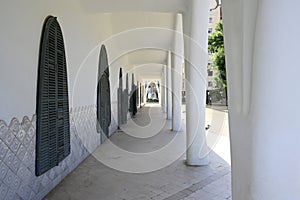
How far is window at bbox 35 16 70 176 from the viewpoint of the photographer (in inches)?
118

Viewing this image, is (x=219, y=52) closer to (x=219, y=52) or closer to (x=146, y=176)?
(x=219, y=52)

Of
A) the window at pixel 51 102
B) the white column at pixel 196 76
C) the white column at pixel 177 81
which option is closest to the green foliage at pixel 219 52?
the white column at pixel 177 81

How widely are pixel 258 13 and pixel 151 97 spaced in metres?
36.1

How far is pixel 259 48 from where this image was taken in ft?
4.19

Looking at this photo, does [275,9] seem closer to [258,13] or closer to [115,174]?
[258,13]

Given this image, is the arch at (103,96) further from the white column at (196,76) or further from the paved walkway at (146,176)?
the white column at (196,76)

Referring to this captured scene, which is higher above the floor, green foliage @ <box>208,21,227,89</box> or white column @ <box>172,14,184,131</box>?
green foliage @ <box>208,21,227,89</box>

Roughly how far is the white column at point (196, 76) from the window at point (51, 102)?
1.92m

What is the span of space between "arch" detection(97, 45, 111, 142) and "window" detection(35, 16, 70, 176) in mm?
2154

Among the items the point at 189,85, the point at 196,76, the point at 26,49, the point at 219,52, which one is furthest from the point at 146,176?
the point at 219,52

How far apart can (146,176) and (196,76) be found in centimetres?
171

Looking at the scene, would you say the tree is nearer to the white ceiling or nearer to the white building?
the white ceiling

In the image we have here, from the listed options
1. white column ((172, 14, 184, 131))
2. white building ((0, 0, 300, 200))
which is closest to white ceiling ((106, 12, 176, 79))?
white building ((0, 0, 300, 200))

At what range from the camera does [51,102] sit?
3.30m
